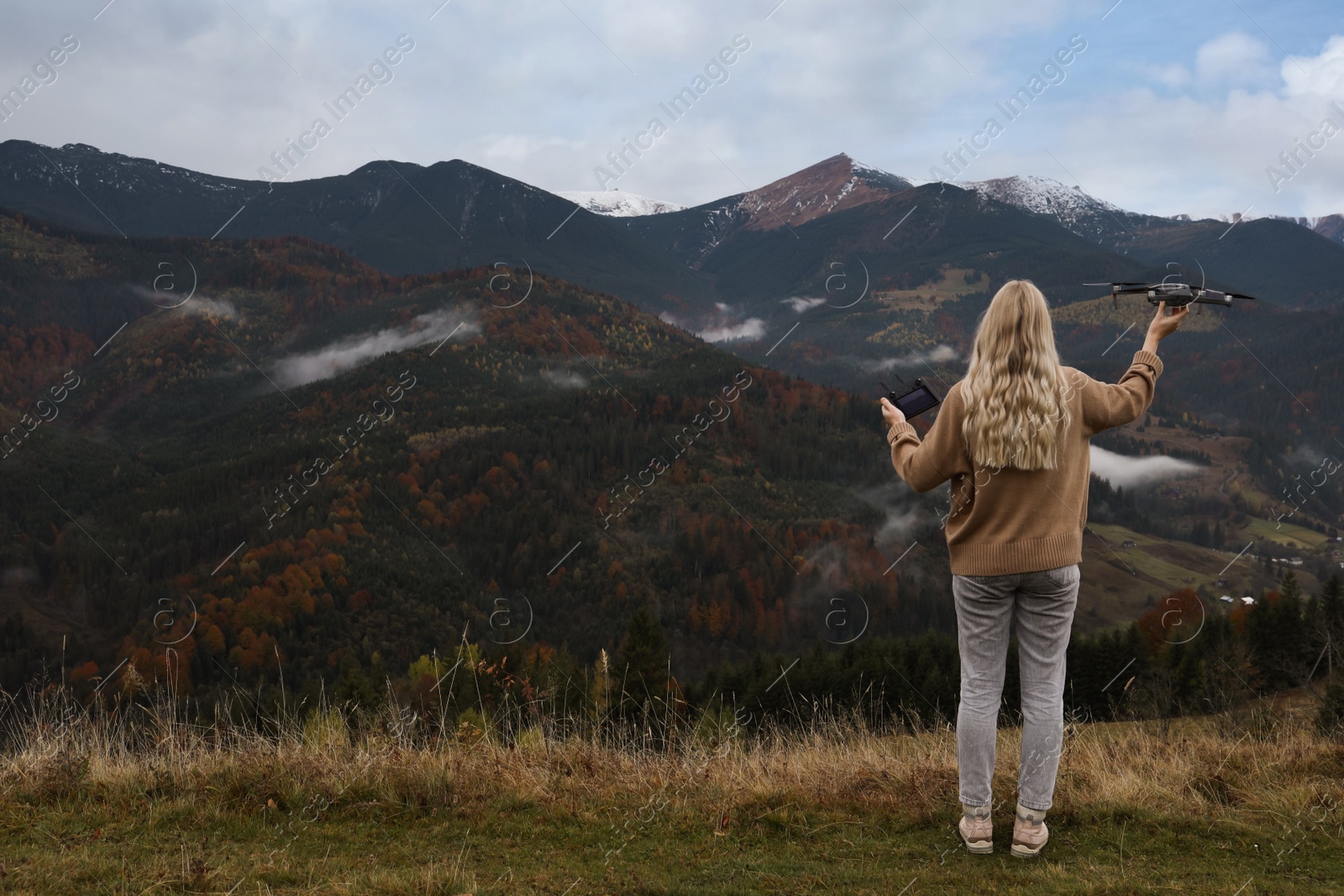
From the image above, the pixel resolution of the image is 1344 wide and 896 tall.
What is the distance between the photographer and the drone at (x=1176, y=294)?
3746mm

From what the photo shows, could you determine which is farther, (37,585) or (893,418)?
(37,585)

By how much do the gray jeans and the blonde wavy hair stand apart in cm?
58

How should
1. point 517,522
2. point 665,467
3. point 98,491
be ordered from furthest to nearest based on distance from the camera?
point 98,491
point 665,467
point 517,522

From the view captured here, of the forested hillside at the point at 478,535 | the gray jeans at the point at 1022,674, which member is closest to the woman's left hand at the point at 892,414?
the gray jeans at the point at 1022,674

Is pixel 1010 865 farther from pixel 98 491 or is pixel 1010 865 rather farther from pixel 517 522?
pixel 98 491

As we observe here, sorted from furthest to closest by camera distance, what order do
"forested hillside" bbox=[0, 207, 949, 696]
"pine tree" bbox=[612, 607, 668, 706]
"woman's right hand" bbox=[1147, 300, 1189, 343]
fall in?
"forested hillside" bbox=[0, 207, 949, 696], "pine tree" bbox=[612, 607, 668, 706], "woman's right hand" bbox=[1147, 300, 1189, 343]

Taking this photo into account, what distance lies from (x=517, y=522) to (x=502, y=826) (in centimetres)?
13552

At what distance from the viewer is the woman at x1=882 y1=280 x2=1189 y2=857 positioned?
11.8ft

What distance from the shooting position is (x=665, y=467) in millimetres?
148750

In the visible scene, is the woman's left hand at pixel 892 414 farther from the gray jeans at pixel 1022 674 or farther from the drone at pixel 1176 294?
the drone at pixel 1176 294

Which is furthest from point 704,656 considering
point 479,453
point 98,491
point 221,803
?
point 98,491

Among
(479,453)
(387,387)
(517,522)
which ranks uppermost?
(387,387)

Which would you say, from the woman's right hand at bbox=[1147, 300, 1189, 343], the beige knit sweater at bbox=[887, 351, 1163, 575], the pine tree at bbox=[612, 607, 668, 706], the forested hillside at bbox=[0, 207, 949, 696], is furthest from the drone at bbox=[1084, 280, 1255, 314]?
the forested hillside at bbox=[0, 207, 949, 696]

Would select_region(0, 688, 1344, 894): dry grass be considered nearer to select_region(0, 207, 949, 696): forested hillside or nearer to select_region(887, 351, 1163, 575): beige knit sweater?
select_region(887, 351, 1163, 575): beige knit sweater
